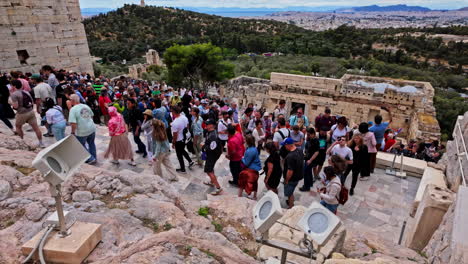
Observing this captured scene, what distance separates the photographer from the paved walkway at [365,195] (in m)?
5.68

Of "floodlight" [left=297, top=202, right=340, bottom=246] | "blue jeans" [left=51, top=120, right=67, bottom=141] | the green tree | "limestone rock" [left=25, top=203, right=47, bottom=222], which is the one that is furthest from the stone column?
the green tree

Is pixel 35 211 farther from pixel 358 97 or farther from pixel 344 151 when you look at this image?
pixel 358 97

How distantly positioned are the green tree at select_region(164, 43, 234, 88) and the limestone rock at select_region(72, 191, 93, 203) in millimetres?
26982

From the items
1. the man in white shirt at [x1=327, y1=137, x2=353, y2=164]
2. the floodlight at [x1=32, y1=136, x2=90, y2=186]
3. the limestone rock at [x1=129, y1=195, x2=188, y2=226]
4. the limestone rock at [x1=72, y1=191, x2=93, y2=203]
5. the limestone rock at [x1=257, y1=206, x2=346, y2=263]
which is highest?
the floodlight at [x1=32, y1=136, x2=90, y2=186]

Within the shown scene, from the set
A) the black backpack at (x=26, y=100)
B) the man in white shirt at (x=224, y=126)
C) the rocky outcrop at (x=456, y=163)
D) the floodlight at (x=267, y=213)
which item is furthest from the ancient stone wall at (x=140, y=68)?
the floodlight at (x=267, y=213)

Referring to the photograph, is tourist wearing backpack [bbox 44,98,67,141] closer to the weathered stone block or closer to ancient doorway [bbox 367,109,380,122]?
the weathered stone block

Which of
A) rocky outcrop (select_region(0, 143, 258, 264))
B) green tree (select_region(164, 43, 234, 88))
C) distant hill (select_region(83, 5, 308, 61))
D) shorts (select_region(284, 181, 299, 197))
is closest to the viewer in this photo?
rocky outcrop (select_region(0, 143, 258, 264))

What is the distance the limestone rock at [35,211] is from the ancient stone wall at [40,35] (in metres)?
11.8

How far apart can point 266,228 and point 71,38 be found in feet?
49.8

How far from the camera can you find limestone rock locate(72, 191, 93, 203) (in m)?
3.95

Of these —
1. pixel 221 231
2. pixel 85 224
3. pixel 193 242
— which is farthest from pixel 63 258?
pixel 221 231

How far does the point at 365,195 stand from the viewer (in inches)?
258

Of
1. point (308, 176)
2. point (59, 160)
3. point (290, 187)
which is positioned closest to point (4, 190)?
point (59, 160)

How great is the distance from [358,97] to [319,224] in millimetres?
16081
